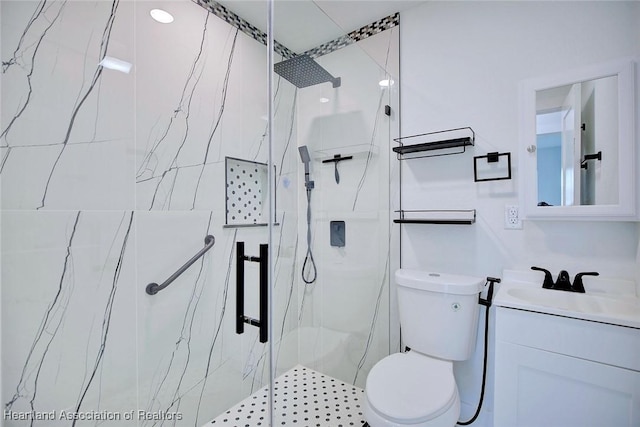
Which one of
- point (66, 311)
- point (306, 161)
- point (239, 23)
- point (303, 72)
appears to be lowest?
point (66, 311)

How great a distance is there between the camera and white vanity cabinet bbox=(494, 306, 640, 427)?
38.4 inches

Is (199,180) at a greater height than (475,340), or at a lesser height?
greater

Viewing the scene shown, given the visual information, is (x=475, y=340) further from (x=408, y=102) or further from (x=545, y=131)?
(x=408, y=102)

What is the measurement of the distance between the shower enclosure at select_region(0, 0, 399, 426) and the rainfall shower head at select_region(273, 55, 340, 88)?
0.02 metres

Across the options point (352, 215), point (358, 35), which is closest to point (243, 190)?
point (352, 215)

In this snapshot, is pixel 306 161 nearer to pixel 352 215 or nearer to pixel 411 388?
pixel 352 215

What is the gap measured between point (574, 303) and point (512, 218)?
1.48ft

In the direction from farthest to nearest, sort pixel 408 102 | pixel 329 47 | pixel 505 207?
1. pixel 408 102
2. pixel 329 47
3. pixel 505 207

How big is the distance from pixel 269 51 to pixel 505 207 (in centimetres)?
142

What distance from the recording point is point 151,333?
1.40m

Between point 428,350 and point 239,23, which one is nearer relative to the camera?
point 428,350

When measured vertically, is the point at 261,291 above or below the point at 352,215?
below

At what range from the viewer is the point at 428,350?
1.48 metres

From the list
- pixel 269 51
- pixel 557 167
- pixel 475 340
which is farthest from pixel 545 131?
pixel 269 51
